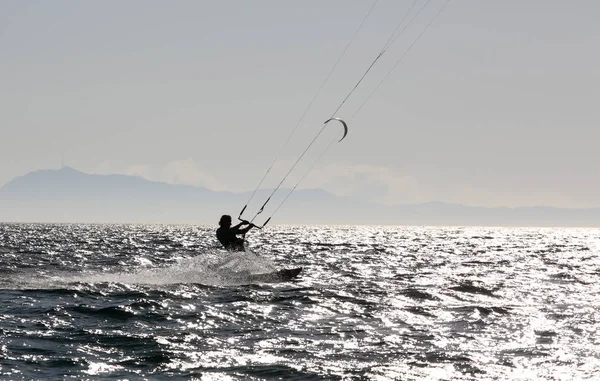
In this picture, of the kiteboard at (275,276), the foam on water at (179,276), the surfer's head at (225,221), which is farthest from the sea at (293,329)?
the surfer's head at (225,221)

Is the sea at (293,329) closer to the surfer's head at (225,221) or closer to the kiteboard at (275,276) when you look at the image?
the kiteboard at (275,276)

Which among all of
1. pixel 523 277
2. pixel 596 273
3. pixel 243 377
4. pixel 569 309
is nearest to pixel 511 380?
pixel 243 377

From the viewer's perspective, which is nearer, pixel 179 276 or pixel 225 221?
pixel 225 221

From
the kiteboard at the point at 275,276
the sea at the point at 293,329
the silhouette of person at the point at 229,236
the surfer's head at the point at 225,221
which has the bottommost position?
the sea at the point at 293,329

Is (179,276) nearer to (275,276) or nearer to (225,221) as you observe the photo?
(225,221)

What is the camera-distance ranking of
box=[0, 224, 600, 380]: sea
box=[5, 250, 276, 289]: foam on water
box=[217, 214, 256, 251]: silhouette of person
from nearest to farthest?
box=[0, 224, 600, 380]: sea < box=[5, 250, 276, 289]: foam on water < box=[217, 214, 256, 251]: silhouette of person

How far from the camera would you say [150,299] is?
64.8 ft

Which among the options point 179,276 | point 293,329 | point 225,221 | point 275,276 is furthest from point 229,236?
point 293,329

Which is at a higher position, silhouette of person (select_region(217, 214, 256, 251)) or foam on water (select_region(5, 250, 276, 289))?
silhouette of person (select_region(217, 214, 256, 251))

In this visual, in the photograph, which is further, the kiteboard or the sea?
the kiteboard

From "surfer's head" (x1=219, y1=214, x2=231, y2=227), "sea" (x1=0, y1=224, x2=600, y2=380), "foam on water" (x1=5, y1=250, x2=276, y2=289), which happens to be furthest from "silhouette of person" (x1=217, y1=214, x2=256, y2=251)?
"sea" (x1=0, y1=224, x2=600, y2=380)

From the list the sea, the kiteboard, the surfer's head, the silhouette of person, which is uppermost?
the surfer's head

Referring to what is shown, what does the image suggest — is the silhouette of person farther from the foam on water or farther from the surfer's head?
the foam on water

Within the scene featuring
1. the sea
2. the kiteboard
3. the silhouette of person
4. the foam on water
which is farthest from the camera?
the kiteboard
